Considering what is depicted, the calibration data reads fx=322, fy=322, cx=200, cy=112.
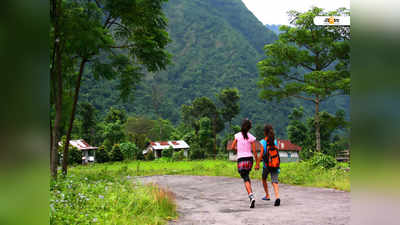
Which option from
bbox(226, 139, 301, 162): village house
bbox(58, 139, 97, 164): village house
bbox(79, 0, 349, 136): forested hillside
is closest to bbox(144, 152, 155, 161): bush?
bbox(79, 0, 349, 136): forested hillside

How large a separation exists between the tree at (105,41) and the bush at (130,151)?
19.0 ft

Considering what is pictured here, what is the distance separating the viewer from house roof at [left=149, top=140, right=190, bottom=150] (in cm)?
1544

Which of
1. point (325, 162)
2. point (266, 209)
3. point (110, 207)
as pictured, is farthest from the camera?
point (325, 162)

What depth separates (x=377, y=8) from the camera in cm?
178

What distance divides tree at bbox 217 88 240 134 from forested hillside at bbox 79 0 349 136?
18.8 inches

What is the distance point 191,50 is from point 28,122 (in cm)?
1227

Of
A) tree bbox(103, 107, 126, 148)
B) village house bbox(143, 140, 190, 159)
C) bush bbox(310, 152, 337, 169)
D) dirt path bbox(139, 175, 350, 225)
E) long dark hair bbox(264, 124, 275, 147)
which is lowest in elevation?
dirt path bbox(139, 175, 350, 225)

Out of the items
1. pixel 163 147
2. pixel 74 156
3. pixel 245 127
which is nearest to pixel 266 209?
pixel 245 127

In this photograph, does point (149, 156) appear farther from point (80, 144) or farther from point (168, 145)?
point (80, 144)

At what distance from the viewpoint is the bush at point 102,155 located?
12519 mm

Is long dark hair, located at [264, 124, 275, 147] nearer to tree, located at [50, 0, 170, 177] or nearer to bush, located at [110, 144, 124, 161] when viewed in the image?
tree, located at [50, 0, 170, 177]

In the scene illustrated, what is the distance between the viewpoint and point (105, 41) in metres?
5.82

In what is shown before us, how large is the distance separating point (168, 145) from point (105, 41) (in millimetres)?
10605

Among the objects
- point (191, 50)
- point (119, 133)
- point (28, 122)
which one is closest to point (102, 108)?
point (119, 133)
